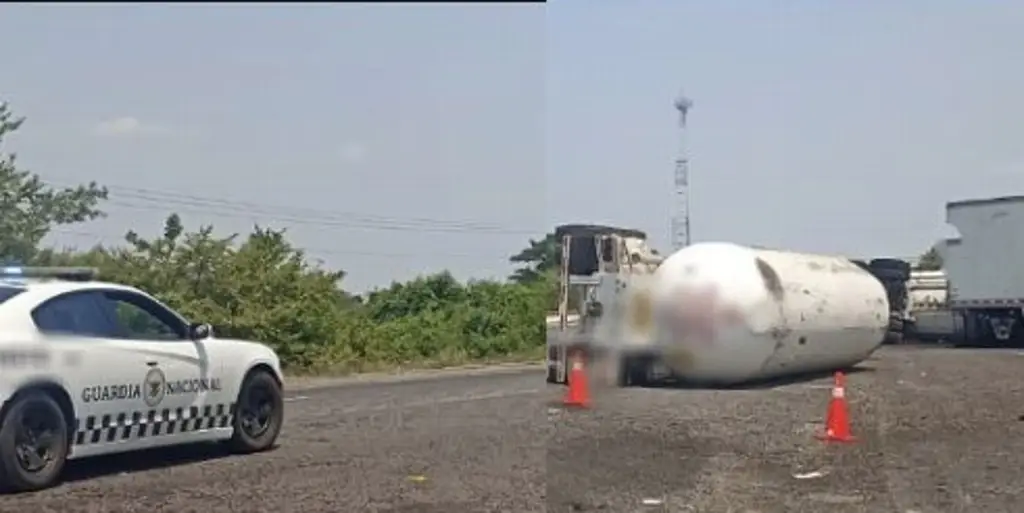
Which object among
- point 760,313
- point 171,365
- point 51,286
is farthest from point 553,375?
point 51,286

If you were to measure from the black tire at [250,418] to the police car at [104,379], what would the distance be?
0.04ft

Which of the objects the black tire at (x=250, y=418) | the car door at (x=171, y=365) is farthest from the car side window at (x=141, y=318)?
the black tire at (x=250, y=418)

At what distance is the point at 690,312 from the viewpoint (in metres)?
11.4

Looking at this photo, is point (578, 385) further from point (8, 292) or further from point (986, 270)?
point (986, 270)

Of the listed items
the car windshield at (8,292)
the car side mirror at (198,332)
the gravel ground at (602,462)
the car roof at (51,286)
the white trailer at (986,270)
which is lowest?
the gravel ground at (602,462)

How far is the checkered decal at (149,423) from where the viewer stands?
9.58 m

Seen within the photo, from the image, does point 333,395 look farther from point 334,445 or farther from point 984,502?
point 984,502

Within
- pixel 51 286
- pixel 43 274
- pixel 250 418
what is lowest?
pixel 250 418

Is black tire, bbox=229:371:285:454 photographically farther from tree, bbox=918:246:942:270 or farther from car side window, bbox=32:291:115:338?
tree, bbox=918:246:942:270

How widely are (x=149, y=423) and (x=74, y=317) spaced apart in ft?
2.92

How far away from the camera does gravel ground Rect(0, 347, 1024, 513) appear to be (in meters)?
9.00

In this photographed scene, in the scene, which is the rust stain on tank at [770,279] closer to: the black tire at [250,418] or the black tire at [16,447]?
the black tire at [250,418]

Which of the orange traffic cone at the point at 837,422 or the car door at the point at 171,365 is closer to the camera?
the car door at the point at 171,365

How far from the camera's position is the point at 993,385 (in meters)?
19.7
